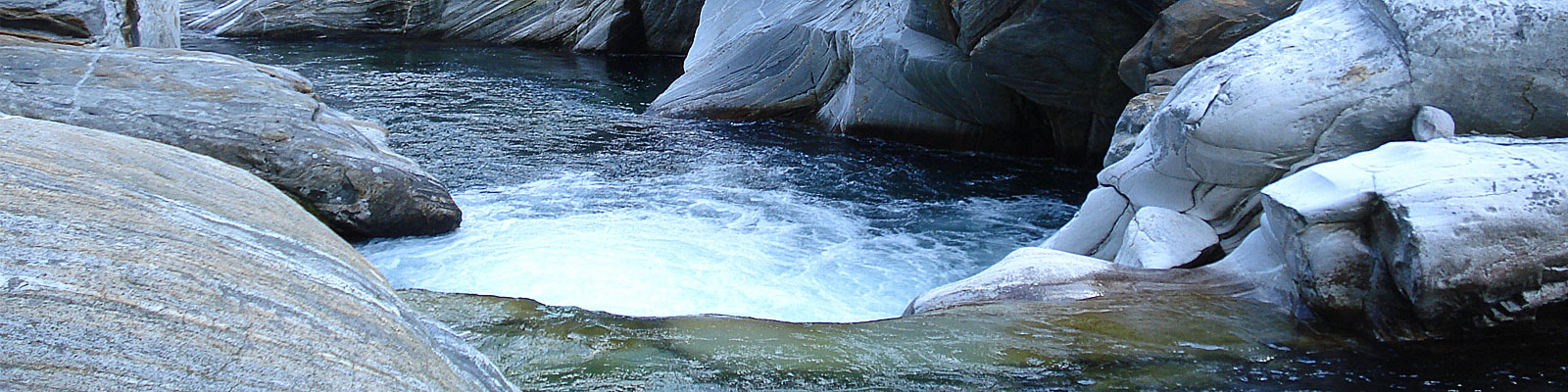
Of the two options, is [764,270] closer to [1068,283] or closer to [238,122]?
[1068,283]

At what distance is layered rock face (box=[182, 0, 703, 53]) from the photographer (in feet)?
59.2

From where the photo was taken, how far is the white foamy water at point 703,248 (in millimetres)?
5156

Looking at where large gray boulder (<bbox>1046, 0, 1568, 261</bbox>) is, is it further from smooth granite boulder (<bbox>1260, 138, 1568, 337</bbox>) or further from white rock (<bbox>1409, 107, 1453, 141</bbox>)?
smooth granite boulder (<bbox>1260, 138, 1568, 337</bbox>)

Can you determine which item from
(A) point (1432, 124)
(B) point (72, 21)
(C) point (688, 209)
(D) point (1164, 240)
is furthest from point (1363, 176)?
(B) point (72, 21)

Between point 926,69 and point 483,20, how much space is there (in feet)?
39.0

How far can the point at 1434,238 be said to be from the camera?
3279 mm

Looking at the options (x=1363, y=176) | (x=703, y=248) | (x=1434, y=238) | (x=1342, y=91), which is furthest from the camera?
(x=703, y=248)

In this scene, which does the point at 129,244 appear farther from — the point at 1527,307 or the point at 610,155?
the point at 610,155

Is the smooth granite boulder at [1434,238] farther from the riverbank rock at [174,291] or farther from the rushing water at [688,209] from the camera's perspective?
the riverbank rock at [174,291]

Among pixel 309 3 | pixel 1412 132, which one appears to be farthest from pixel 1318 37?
pixel 309 3

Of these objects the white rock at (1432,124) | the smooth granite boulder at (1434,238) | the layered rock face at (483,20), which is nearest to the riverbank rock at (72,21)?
the smooth granite boulder at (1434,238)

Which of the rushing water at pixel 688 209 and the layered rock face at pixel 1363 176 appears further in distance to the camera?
the rushing water at pixel 688 209

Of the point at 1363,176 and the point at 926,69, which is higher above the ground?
the point at 1363,176

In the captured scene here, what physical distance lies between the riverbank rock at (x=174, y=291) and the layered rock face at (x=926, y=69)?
18.2 ft
